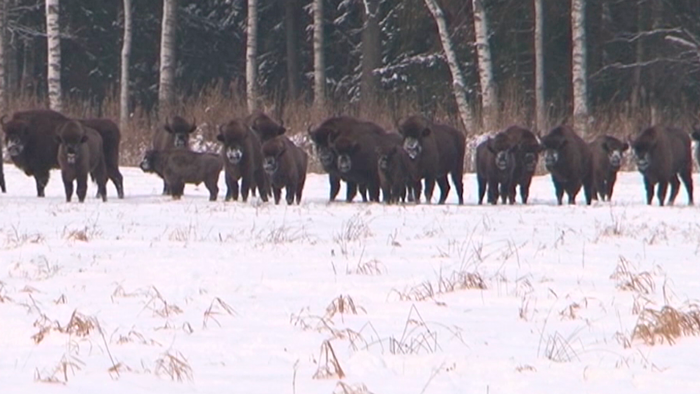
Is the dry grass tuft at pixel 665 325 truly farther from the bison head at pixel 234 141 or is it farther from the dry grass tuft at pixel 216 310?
the bison head at pixel 234 141

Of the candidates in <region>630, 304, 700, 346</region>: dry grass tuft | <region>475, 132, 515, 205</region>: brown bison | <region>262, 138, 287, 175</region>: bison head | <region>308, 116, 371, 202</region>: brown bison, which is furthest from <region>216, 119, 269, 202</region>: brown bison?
<region>630, 304, 700, 346</region>: dry grass tuft

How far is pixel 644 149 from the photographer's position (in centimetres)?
2341

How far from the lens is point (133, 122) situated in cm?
3438

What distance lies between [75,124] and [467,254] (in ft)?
33.4

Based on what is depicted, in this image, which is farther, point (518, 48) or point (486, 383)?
point (518, 48)

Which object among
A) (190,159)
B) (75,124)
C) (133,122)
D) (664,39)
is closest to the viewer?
(75,124)

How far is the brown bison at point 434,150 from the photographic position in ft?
73.9

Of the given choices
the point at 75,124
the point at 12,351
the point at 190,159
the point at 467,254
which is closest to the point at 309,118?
the point at 190,159

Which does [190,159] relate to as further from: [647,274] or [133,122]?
[647,274]

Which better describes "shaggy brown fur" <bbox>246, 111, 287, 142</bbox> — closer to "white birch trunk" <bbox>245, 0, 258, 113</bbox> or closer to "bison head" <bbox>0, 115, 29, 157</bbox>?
"bison head" <bbox>0, 115, 29, 157</bbox>

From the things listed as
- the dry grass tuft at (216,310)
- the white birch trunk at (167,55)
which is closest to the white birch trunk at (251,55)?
the white birch trunk at (167,55)

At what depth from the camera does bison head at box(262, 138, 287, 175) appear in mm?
21594

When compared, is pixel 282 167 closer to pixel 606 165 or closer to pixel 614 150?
pixel 606 165

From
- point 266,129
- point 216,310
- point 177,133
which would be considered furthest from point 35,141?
point 216,310
